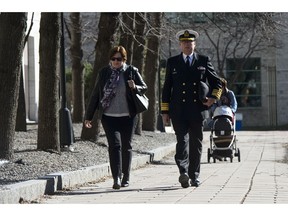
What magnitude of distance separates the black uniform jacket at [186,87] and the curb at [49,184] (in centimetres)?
178

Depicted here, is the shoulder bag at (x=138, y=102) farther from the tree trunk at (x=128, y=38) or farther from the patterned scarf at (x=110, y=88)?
the tree trunk at (x=128, y=38)

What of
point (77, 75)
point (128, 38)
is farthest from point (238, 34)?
point (128, 38)

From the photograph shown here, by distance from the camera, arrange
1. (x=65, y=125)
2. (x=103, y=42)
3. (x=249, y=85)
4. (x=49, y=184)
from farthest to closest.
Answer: (x=249, y=85), (x=103, y=42), (x=65, y=125), (x=49, y=184)

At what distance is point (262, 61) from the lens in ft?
188

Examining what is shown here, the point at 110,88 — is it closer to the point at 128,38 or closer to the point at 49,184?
the point at 49,184

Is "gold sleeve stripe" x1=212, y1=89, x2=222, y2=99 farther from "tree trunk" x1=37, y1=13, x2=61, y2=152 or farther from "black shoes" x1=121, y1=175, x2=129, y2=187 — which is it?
"tree trunk" x1=37, y1=13, x2=61, y2=152

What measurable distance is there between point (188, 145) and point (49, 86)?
17.4ft

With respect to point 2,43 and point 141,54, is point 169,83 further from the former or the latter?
point 141,54

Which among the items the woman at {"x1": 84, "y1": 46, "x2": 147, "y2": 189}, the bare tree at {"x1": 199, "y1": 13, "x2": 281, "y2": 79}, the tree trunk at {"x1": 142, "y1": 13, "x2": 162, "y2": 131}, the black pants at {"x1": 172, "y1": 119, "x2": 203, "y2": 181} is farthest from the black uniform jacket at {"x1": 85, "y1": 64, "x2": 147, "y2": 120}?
the tree trunk at {"x1": 142, "y1": 13, "x2": 162, "y2": 131}

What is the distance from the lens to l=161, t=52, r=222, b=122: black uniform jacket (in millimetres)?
11992

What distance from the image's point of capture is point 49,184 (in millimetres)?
11633

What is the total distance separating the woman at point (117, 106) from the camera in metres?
12.0

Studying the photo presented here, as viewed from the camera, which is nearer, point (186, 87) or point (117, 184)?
point (117, 184)

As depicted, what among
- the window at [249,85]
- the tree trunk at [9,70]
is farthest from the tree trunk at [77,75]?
the window at [249,85]
